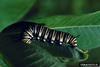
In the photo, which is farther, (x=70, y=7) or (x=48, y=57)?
(x=70, y=7)

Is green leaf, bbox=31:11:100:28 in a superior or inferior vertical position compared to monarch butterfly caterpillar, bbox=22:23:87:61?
superior

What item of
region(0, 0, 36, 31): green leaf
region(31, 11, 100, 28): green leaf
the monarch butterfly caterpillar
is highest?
region(0, 0, 36, 31): green leaf

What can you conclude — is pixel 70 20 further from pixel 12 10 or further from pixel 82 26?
pixel 12 10

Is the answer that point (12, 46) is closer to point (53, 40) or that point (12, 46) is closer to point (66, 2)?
point (53, 40)

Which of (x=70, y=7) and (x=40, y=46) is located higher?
(x=70, y=7)

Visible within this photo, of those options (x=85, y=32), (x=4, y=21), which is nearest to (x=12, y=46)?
(x=4, y=21)

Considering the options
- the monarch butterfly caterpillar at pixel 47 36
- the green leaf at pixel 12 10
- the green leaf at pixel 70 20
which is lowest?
the monarch butterfly caterpillar at pixel 47 36

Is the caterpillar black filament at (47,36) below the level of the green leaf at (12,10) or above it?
below
